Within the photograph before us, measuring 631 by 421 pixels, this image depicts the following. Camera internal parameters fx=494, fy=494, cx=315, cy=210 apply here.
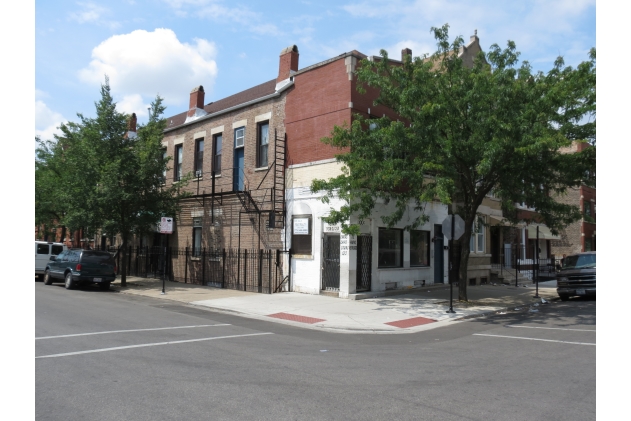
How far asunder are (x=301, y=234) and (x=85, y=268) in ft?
30.6

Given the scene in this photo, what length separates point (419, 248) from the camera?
2103 centimetres

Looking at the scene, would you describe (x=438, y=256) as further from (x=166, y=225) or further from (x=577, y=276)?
(x=166, y=225)

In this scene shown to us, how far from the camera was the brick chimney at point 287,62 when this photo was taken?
67.5 ft

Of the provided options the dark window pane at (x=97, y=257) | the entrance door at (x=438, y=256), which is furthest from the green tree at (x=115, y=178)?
the entrance door at (x=438, y=256)

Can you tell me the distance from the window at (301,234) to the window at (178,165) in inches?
376

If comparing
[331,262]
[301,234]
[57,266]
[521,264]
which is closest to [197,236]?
[57,266]

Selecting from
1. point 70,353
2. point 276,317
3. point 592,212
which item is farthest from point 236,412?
point 592,212

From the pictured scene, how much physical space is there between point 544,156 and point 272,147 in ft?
33.5

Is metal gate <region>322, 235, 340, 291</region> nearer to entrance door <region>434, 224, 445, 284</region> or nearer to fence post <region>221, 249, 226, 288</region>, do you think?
fence post <region>221, 249, 226, 288</region>

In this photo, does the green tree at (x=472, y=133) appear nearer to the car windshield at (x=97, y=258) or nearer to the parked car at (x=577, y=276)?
the parked car at (x=577, y=276)

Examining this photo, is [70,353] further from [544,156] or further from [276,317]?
[544,156]

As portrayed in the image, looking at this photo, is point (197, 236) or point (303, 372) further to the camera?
point (197, 236)

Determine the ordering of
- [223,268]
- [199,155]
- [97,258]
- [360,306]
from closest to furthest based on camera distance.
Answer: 1. [360,306]
2. [97,258]
3. [223,268]
4. [199,155]

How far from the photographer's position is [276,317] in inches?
535
